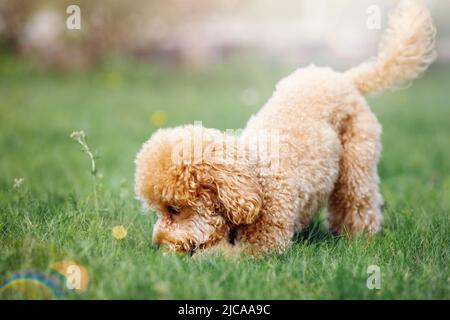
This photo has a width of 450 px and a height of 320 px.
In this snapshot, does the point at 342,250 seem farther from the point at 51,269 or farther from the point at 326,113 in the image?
the point at 51,269

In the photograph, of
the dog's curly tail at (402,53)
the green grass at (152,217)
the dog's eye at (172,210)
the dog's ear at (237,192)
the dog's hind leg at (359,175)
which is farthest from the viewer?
the dog's curly tail at (402,53)

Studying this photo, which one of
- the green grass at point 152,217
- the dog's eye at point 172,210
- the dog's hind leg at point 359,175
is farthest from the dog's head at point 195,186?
the dog's hind leg at point 359,175

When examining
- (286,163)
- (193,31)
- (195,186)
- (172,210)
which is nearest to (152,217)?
(172,210)

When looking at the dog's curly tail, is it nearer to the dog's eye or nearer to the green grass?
the green grass

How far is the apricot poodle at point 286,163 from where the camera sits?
10.5ft

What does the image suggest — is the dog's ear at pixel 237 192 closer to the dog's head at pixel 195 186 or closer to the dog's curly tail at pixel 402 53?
the dog's head at pixel 195 186

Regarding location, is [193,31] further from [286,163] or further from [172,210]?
[172,210]

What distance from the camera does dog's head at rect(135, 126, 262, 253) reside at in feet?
10.4

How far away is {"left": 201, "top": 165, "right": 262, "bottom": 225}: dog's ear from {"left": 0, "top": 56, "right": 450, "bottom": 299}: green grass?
0.26 meters

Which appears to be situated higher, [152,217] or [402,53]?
[402,53]

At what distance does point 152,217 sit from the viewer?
158 inches

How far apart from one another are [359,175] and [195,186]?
1.40m

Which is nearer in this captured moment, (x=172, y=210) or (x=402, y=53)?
(x=172, y=210)

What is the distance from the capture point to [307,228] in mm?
4242
